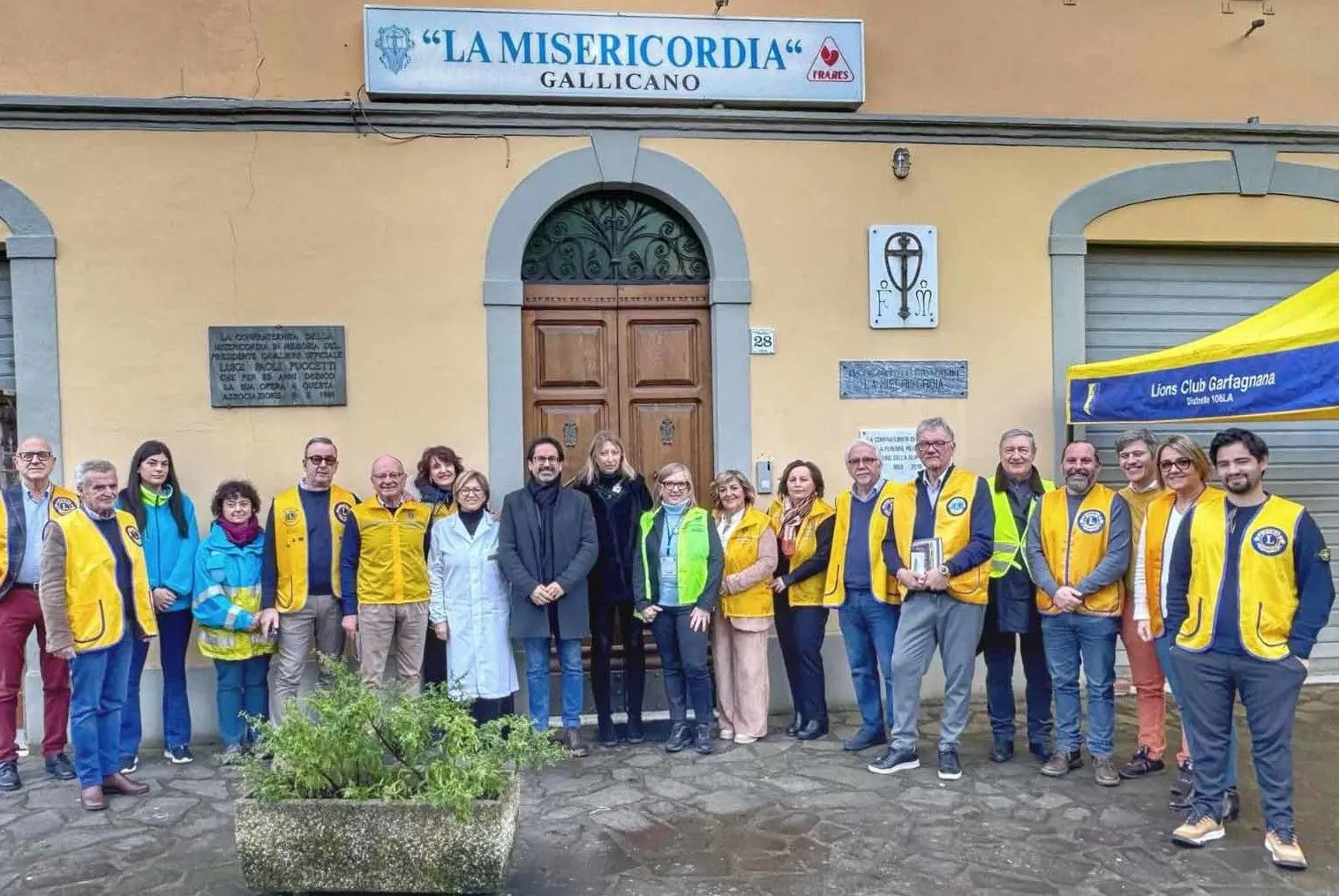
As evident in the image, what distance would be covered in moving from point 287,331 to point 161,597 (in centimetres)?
175

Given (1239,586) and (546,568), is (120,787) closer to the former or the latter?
(546,568)

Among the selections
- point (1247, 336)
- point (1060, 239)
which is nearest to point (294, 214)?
point (1060, 239)

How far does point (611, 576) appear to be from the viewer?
5805mm

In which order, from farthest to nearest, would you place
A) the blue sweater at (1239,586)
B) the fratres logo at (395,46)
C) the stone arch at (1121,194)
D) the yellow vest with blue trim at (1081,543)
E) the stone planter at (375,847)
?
1. the stone arch at (1121,194)
2. the fratres logo at (395,46)
3. the yellow vest with blue trim at (1081,543)
4. the blue sweater at (1239,586)
5. the stone planter at (375,847)

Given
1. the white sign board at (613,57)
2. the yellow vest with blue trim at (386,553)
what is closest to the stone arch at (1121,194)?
the white sign board at (613,57)

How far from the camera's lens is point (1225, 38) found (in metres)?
6.98

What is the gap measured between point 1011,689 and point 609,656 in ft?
7.35

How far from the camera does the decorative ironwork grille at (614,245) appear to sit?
6648 mm

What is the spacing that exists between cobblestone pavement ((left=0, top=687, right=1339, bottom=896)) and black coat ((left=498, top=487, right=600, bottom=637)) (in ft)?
2.54

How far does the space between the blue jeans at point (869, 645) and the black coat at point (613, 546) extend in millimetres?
1255

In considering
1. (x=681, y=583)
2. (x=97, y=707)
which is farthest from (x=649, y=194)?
(x=97, y=707)

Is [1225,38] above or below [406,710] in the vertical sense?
above

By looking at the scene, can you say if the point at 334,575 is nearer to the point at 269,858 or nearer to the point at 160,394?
the point at 160,394

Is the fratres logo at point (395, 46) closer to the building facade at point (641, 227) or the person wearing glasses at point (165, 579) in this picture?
the building facade at point (641, 227)
